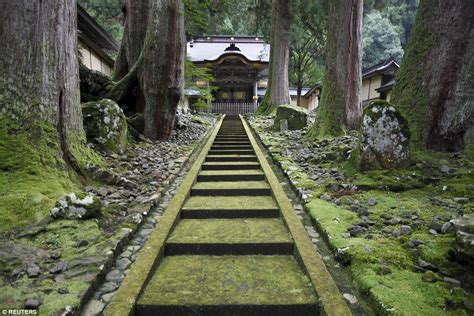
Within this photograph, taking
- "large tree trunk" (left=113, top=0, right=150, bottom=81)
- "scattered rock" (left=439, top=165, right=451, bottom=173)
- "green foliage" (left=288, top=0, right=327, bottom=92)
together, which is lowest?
"scattered rock" (left=439, top=165, right=451, bottom=173)

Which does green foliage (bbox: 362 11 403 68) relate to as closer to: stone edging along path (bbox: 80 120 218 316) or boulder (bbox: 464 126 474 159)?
boulder (bbox: 464 126 474 159)

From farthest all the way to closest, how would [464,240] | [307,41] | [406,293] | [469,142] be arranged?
[307,41], [469,142], [464,240], [406,293]

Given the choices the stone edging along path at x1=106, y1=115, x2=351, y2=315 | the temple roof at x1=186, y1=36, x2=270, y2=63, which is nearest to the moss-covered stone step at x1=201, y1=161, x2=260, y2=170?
the stone edging along path at x1=106, y1=115, x2=351, y2=315

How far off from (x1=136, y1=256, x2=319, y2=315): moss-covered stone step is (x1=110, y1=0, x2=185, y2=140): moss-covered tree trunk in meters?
5.04

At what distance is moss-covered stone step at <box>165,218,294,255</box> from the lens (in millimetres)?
3051

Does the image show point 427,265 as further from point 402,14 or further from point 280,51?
point 402,14

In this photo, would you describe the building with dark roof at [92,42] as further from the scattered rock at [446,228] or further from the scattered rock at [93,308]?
the scattered rock at [446,228]

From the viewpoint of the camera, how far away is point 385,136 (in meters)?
4.32

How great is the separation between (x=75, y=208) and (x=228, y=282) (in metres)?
1.76

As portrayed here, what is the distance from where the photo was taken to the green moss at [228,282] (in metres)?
2.28

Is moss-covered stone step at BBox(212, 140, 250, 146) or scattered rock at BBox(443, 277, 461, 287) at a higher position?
moss-covered stone step at BBox(212, 140, 250, 146)

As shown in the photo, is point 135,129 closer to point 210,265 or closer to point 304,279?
point 210,265

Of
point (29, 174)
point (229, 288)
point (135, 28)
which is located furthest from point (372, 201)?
point (135, 28)

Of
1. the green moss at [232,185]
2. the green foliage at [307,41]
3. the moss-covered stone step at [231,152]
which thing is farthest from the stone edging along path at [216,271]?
the green foliage at [307,41]
